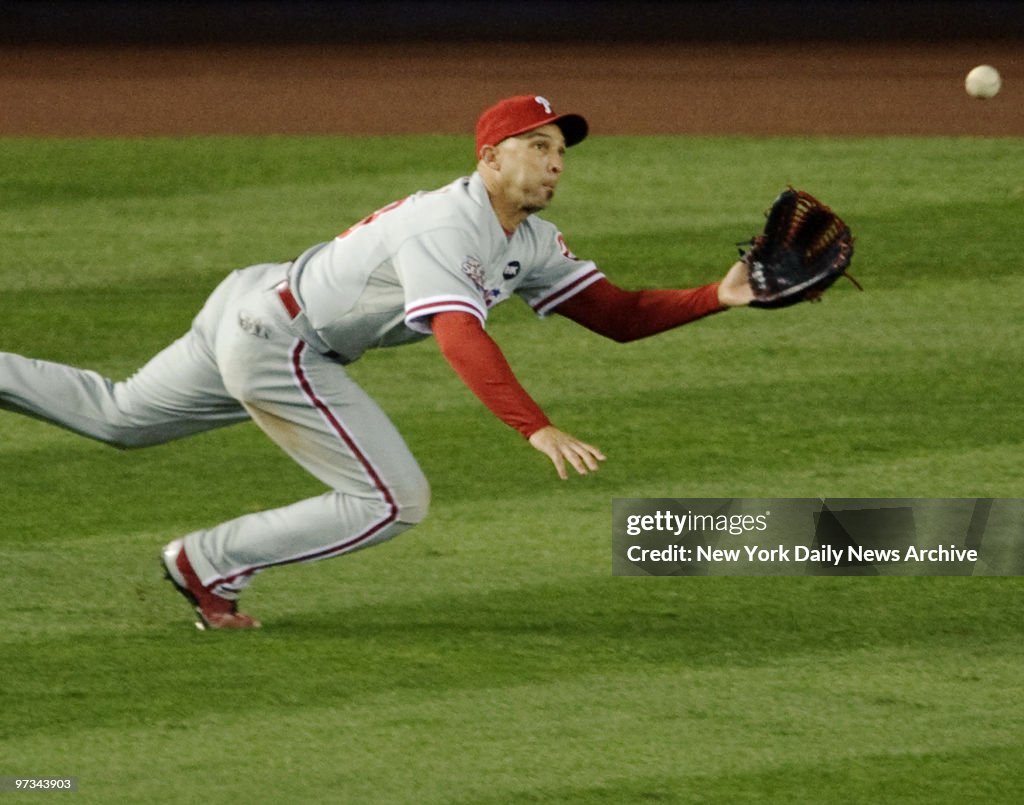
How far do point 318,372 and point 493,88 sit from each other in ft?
33.9

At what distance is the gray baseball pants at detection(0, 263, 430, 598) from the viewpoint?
4.97m

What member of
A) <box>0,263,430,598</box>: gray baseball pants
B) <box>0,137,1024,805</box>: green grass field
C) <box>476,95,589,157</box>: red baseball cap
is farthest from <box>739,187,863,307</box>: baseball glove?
<box>0,263,430,598</box>: gray baseball pants

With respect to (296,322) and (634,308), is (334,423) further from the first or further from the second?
(634,308)

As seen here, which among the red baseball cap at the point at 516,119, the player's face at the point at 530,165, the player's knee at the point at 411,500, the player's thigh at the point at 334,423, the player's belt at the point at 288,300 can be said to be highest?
the red baseball cap at the point at 516,119

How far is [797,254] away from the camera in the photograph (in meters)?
4.93

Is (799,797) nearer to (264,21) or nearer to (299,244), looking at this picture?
(299,244)

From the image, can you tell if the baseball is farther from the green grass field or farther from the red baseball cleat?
the red baseball cleat

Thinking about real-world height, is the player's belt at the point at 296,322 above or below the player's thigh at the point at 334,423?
above

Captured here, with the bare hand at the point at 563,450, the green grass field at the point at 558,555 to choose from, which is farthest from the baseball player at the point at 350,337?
the green grass field at the point at 558,555

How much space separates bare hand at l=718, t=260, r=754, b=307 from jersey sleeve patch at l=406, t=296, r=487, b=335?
68 cm

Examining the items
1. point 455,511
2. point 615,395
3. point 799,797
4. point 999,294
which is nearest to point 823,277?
point 799,797

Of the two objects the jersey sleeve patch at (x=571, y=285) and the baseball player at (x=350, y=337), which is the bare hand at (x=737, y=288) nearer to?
the baseball player at (x=350, y=337)

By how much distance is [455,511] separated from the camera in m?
6.27

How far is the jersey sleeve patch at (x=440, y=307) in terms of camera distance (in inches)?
182
